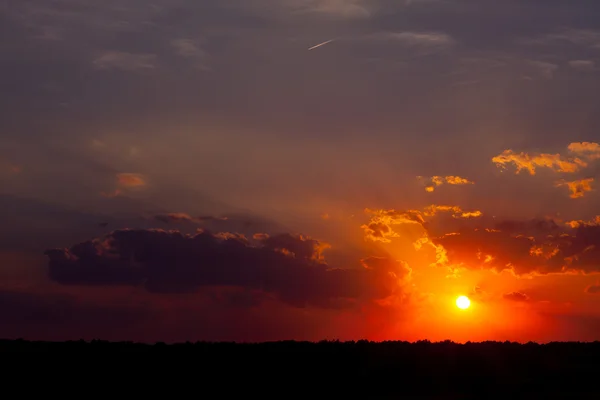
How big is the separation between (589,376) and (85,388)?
1418 inches

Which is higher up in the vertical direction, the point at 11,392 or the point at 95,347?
the point at 95,347

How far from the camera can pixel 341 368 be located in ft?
191

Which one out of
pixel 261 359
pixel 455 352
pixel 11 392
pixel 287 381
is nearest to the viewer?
pixel 11 392

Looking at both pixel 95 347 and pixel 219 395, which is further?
pixel 95 347

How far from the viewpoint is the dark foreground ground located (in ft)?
175

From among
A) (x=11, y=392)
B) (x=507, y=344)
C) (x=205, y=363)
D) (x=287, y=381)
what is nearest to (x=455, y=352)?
(x=507, y=344)

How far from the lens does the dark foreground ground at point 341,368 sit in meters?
53.4

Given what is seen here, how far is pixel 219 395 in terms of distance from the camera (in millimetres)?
52031

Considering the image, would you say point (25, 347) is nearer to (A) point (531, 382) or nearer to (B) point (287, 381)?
(B) point (287, 381)

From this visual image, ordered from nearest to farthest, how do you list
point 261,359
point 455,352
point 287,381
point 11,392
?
point 11,392 → point 287,381 → point 261,359 → point 455,352

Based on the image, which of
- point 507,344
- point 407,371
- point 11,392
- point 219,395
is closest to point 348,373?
point 407,371

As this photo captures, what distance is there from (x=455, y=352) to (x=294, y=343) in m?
13.0

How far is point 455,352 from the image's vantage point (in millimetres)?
62844

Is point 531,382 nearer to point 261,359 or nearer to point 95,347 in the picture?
point 261,359
